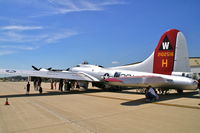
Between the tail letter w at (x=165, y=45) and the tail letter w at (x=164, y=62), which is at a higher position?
the tail letter w at (x=165, y=45)

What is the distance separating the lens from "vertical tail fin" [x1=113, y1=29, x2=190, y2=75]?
16.3 m

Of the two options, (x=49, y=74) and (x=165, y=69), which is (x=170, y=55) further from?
(x=49, y=74)

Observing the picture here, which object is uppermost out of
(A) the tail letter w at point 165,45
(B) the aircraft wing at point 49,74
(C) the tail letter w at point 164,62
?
(A) the tail letter w at point 165,45

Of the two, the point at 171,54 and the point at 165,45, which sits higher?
the point at 165,45

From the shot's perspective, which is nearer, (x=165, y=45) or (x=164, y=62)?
(x=164, y=62)

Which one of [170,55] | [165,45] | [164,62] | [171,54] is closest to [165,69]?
[164,62]

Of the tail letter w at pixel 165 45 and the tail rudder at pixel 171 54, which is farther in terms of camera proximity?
the tail letter w at pixel 165 45

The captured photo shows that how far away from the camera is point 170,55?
16547mm

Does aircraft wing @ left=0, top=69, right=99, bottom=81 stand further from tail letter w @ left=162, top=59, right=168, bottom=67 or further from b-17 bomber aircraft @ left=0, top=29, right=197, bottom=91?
tail letter w @ left=162, top=59, right=168, bottom=67

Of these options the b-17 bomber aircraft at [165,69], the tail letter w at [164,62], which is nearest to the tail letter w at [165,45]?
the b-17 bomber aircraft at [165,69]

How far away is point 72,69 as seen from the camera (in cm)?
2758

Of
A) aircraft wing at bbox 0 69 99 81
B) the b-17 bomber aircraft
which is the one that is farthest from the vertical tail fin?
aircraft wing at bbox 0 69 99 81

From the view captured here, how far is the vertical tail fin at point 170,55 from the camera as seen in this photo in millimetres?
16297

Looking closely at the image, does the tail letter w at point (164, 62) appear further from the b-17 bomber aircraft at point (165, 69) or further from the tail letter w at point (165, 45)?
the tail letter w at point (165, 45)
